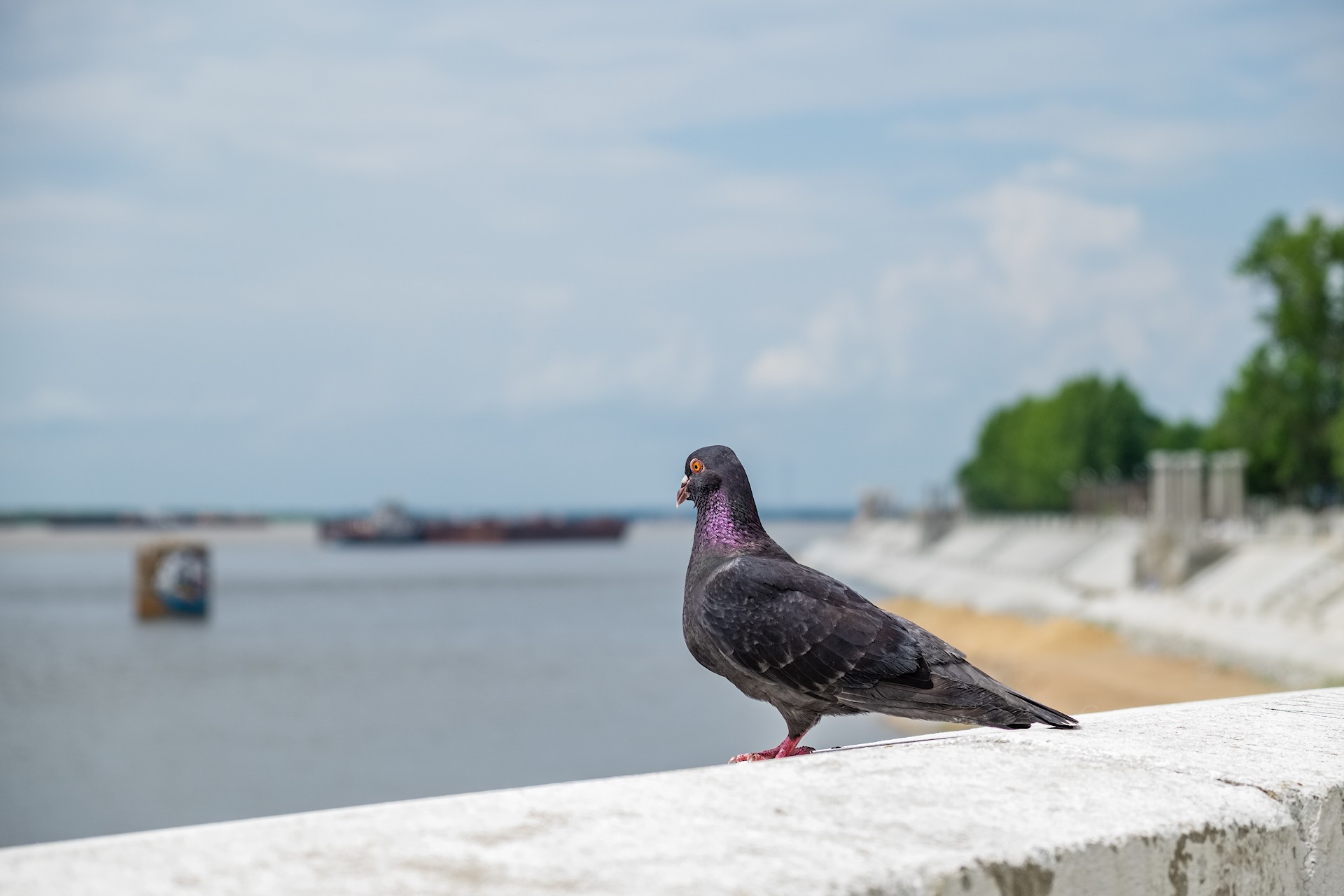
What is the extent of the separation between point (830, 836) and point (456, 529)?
173m

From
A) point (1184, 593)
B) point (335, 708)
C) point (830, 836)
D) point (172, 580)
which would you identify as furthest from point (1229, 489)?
point (830, 836)

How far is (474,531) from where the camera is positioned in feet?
574

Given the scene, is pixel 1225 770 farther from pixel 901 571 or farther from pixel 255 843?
pixel 901 571

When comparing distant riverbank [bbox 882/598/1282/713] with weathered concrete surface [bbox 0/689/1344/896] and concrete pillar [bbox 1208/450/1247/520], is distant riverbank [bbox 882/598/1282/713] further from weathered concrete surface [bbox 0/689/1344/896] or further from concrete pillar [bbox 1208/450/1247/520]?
weathered concrete surface [bbox 0/689/1344/896]

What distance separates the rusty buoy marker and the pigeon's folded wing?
63807 mm

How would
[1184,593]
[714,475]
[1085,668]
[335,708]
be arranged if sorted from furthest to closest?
[1184,593]
[335,708]
[1085,668]
[714,475]

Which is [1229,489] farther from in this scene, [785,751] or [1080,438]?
[785,751]

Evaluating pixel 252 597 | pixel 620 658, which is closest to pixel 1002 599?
pixel 620 658

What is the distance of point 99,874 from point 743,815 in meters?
1.06

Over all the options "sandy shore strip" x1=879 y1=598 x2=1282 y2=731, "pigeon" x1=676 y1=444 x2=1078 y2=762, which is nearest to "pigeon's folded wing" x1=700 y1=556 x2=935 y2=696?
"pigeon" x1=676 y1=444 x2=1078 y2=762

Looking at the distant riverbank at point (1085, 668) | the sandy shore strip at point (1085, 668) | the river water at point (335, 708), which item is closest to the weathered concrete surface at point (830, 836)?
the sandy shore strip at point (1085, 668)

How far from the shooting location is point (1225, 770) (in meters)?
2.98

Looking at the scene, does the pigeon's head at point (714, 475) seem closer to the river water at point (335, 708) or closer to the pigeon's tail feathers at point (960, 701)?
the pigeon's tail feathers at point (960, 701)

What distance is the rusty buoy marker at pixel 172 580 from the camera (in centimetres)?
6456
